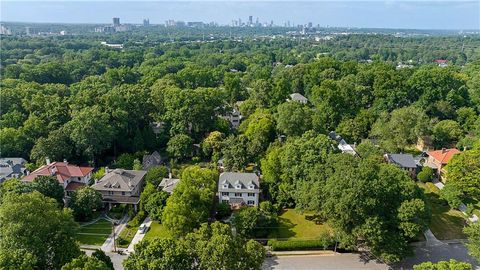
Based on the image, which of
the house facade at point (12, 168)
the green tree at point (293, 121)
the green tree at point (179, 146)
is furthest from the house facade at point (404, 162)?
the house facade at point (12, 168)

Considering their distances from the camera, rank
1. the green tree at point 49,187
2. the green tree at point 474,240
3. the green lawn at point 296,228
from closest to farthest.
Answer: the green tree at point 474,240 < the green lawn at point 296,228 < the green tree at point 49,187

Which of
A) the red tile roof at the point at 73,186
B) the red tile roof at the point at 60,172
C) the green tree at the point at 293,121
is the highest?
the green tree at the point at 293,121

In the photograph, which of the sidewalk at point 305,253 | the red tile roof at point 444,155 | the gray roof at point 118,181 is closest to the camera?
the sidewalk at point 305,253

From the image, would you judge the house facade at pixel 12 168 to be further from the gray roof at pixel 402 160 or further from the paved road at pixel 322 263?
the gray roof at pixel 402 160

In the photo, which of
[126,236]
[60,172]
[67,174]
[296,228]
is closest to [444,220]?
[296,228]

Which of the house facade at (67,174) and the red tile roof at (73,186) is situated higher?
the house facade at (67,174)

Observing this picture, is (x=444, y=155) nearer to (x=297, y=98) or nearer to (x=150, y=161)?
(x=297, y=98)

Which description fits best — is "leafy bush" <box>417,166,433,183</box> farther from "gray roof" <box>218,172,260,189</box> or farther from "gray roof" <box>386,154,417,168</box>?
"gray roof" <box>218,172,260,189</box>
